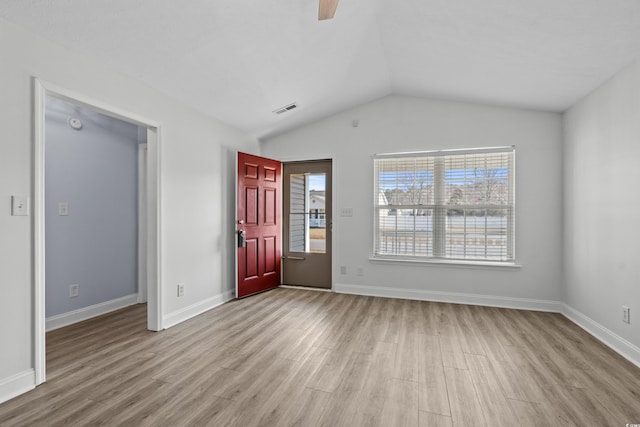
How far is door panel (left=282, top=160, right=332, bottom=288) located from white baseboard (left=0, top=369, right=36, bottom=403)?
129 inches

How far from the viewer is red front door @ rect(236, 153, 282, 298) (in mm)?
4262

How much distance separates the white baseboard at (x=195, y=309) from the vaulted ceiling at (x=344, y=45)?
2.30 meters

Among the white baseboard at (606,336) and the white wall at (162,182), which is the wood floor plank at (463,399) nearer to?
the white baseboard at (606,336)

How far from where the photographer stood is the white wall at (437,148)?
3855mm

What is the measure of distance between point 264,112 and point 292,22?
1.60m

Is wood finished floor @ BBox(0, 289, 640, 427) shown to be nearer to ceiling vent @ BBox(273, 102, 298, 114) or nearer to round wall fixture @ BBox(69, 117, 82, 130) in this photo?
round wall fixture @ BBox(69, 117, 82, 130)

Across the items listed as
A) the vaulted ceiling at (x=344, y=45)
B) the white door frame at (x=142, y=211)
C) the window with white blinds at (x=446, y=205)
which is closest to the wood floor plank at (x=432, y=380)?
the window with white blinds at (x=446, y=205)

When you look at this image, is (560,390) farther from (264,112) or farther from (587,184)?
(264,112)

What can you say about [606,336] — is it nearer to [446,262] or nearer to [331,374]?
[446,262]

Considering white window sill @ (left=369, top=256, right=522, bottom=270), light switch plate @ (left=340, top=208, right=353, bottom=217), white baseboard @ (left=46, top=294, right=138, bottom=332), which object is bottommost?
white baseboard @ (left=46, top=294, right=138, bottom=332)

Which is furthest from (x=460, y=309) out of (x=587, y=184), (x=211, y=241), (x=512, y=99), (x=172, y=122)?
(x=172, y=122)

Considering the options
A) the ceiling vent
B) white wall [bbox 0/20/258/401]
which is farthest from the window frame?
white wall [bbox 0/20/258/401]

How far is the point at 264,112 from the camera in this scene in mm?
4074

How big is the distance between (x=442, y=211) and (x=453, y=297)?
1.16 metres
